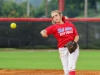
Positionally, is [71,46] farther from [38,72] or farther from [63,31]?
[38,72]

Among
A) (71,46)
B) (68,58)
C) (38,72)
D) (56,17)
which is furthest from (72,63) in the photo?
(38,72)

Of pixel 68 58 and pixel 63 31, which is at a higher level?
pixel 63 31

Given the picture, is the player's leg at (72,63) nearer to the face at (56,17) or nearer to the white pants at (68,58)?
the white pants at (68,58)

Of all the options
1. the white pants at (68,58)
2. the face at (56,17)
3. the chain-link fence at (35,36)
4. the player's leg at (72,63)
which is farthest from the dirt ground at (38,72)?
the chain-link fence at (35,36)

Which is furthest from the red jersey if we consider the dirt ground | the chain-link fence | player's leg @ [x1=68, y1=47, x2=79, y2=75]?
the chain-link fence

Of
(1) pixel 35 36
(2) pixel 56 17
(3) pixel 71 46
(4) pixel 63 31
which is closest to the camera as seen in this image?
(3) pixel 71 46

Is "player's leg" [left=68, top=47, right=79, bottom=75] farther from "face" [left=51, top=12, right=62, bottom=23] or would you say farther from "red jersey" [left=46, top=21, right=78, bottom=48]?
"face" [left=51, top=12, right=62, bottom=23]

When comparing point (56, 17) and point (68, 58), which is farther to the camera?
point (68, 58)

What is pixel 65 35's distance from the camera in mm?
7910

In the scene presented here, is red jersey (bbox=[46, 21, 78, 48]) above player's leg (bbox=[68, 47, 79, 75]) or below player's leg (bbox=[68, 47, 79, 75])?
above

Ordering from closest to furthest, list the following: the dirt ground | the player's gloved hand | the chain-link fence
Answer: the player's gloved hand → the dirt ground → the chain-link fence

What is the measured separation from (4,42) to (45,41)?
195 cm

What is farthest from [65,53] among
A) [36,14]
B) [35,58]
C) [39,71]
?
[36,14]

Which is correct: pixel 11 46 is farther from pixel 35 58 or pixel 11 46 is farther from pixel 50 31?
pixel 50 31
